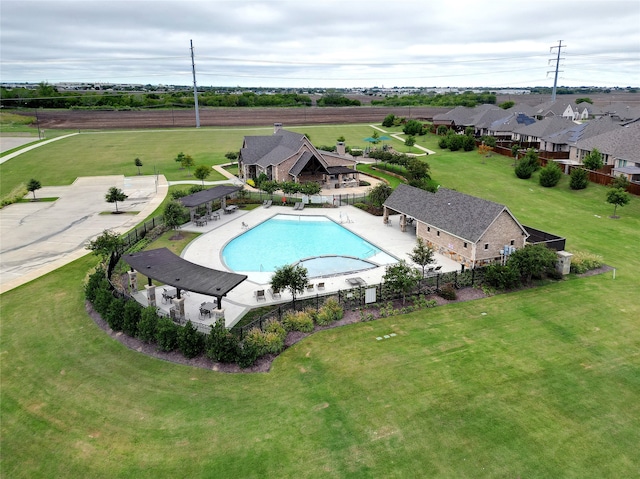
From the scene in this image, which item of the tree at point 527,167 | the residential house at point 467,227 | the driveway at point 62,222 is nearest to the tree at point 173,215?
the driveway at point 62,222

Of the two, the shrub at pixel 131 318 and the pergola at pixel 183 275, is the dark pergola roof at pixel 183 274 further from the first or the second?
the shrub at pixel 131 318

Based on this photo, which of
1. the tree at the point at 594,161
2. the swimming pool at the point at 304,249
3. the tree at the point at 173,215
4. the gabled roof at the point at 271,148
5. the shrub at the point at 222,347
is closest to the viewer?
the shrub at the point at 222,347

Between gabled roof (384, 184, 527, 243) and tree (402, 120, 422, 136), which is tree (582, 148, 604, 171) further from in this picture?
tree (402, 120, 422, 136)

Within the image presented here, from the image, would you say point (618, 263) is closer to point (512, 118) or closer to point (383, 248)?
point (383, 248)

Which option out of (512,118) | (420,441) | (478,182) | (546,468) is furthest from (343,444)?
(512,118)

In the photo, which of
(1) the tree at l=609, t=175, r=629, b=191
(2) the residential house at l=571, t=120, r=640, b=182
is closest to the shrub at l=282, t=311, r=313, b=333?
(1) the tree at l=609, t=175, r=629, b=191

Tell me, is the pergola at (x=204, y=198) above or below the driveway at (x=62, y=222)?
→ above

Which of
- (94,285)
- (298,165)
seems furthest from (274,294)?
(298,165)
